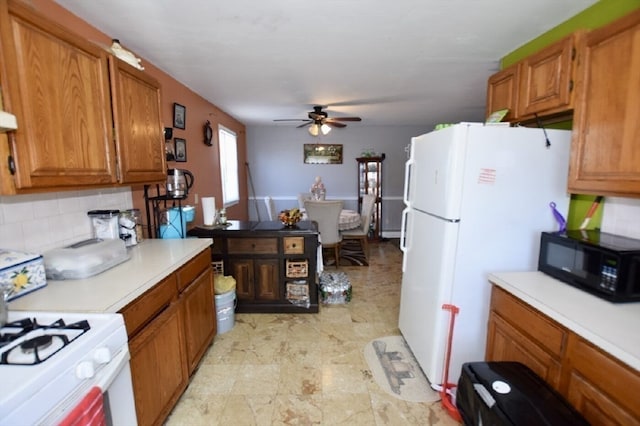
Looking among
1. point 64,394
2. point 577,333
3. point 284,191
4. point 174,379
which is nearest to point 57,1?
point 64,394

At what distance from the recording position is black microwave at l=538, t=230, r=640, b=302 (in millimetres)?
1199

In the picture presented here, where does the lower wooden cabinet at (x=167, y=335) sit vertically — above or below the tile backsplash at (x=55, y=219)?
below

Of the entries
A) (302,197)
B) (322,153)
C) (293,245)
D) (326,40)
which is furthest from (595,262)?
(322,153)

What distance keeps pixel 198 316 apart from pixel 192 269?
342mm

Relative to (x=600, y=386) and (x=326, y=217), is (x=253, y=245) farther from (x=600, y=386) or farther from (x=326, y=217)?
(x=600, y=386)

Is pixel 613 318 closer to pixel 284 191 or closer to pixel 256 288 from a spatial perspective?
pixel 256 288

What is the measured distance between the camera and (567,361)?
3.81ft

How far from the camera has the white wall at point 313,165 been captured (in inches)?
229

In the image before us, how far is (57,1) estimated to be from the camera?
5.18 ft

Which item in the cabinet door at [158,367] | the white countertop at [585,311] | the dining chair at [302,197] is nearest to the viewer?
the white countertop at [585,311]

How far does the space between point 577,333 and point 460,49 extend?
1977 mm

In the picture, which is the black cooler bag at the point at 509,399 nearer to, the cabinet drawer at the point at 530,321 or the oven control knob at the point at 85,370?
the cabinet drawer at the point at 530,321

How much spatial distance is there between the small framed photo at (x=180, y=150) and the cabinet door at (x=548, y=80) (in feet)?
9.30

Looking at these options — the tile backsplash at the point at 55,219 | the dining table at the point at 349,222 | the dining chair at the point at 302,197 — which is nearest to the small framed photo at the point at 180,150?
the tile backsplash at the point at 55,219
